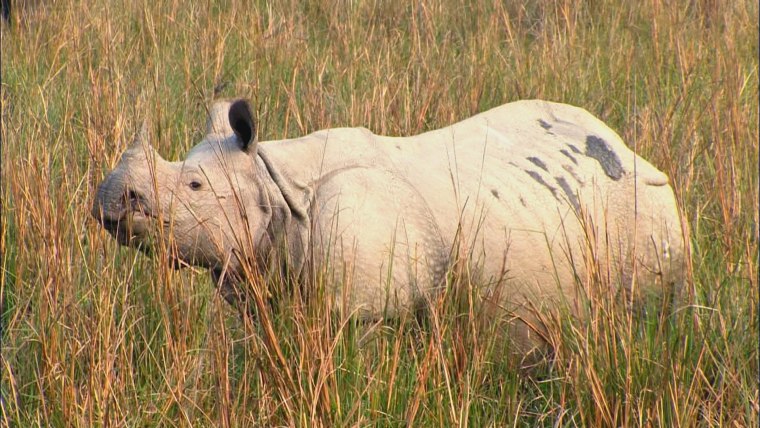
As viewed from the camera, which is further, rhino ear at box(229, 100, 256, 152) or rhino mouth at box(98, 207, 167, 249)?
rhino ear at box(229, 100, 256, 152)

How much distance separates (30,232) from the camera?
3.07m

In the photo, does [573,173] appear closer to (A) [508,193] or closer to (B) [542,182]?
(B) [542,182]

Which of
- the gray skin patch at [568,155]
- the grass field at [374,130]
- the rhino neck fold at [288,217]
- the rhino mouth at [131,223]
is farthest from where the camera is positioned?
the gray skin patch at [568,155]

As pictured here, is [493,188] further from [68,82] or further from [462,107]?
[68,82]

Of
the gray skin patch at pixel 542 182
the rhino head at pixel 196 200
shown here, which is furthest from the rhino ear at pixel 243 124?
the gray skin patch at pixel 542 182

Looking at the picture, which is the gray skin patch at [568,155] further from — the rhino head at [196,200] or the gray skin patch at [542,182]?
the rhino head at [196,200]

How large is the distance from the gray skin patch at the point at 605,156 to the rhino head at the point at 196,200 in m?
1.04

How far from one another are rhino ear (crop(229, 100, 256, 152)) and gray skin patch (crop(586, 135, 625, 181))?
3.45ft

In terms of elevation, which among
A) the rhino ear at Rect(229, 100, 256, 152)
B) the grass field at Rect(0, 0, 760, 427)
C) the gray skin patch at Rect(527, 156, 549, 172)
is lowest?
the grass field at Rect(0, 0, 760, 427)

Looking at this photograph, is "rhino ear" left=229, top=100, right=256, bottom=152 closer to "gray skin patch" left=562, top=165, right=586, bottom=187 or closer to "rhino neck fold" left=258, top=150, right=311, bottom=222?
"rhino neck fold" left=258, top=150, right=311, bottom=222

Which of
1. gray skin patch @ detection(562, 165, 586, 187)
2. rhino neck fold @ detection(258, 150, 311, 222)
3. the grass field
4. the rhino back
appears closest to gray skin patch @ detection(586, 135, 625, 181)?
the rhino back

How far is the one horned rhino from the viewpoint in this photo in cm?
256

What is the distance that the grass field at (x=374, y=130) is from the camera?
7.66ft

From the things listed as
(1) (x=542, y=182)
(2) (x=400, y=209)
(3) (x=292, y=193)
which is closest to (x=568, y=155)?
(1) (x=542, y=182)
